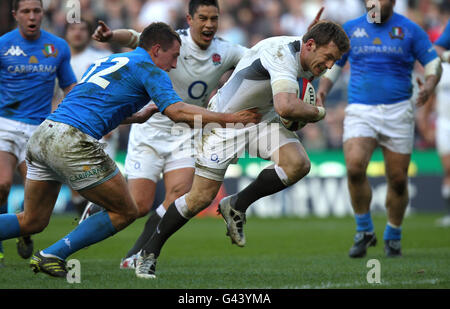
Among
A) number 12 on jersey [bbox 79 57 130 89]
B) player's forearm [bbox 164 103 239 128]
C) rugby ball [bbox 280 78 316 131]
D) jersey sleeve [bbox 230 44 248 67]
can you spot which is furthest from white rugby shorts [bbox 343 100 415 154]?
number 12 on jersey [bbox 79 57 130 89]

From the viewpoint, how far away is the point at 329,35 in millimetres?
6680

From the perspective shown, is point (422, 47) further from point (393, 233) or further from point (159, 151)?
point (159, 151)

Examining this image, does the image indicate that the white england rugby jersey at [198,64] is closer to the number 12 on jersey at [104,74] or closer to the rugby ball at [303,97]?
the rugby ball at [303,97]

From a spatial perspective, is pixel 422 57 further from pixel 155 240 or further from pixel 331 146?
pixel 331 146

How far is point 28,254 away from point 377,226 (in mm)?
6755

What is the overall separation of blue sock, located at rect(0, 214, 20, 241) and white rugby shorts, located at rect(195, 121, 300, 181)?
1.68m

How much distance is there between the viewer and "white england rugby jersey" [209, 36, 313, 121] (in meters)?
6.70

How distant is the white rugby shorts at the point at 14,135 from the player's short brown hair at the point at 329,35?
11.4ft

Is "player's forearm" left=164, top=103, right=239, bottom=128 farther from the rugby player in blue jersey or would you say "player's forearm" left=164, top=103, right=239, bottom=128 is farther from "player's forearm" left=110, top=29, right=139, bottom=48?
"player's forearm" left=110, top=29, right=139, bottom=48

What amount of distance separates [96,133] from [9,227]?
117 cm

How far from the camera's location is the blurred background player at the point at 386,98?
29.4 feet

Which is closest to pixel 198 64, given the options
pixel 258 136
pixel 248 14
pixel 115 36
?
pixel 115 36

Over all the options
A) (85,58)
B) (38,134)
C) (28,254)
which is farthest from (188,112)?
(85,58)

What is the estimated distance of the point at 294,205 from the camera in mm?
16266
